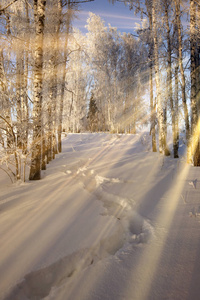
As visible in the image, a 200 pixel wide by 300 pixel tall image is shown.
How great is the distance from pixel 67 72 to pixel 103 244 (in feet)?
32.5

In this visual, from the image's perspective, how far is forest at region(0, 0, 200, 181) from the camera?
15.4 ft

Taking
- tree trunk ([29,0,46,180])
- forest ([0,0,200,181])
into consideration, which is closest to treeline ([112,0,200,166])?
forest ([0,0,200,181])

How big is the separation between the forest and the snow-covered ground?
84.2 inches

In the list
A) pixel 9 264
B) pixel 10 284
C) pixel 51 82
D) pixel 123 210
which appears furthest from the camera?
pixel 51 82

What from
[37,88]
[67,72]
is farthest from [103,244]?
[67,72]

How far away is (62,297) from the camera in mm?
1315

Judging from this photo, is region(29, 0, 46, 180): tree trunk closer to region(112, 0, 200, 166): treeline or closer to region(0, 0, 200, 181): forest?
region(0, 0, 200, 181): forest

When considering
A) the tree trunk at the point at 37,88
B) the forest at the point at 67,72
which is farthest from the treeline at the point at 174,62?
→ the tree trunk at the point at 37,88

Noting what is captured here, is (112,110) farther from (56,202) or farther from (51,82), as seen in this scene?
(56,202)

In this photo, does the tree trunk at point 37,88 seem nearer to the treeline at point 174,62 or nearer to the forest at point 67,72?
the forest at point 67,72

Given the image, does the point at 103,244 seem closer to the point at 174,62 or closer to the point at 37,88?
the point at 37,88

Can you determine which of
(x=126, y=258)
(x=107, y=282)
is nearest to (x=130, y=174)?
(x=126, y=258)

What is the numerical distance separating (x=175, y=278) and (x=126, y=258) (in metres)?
0.46

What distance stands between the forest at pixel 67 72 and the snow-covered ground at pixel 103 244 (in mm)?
2138
